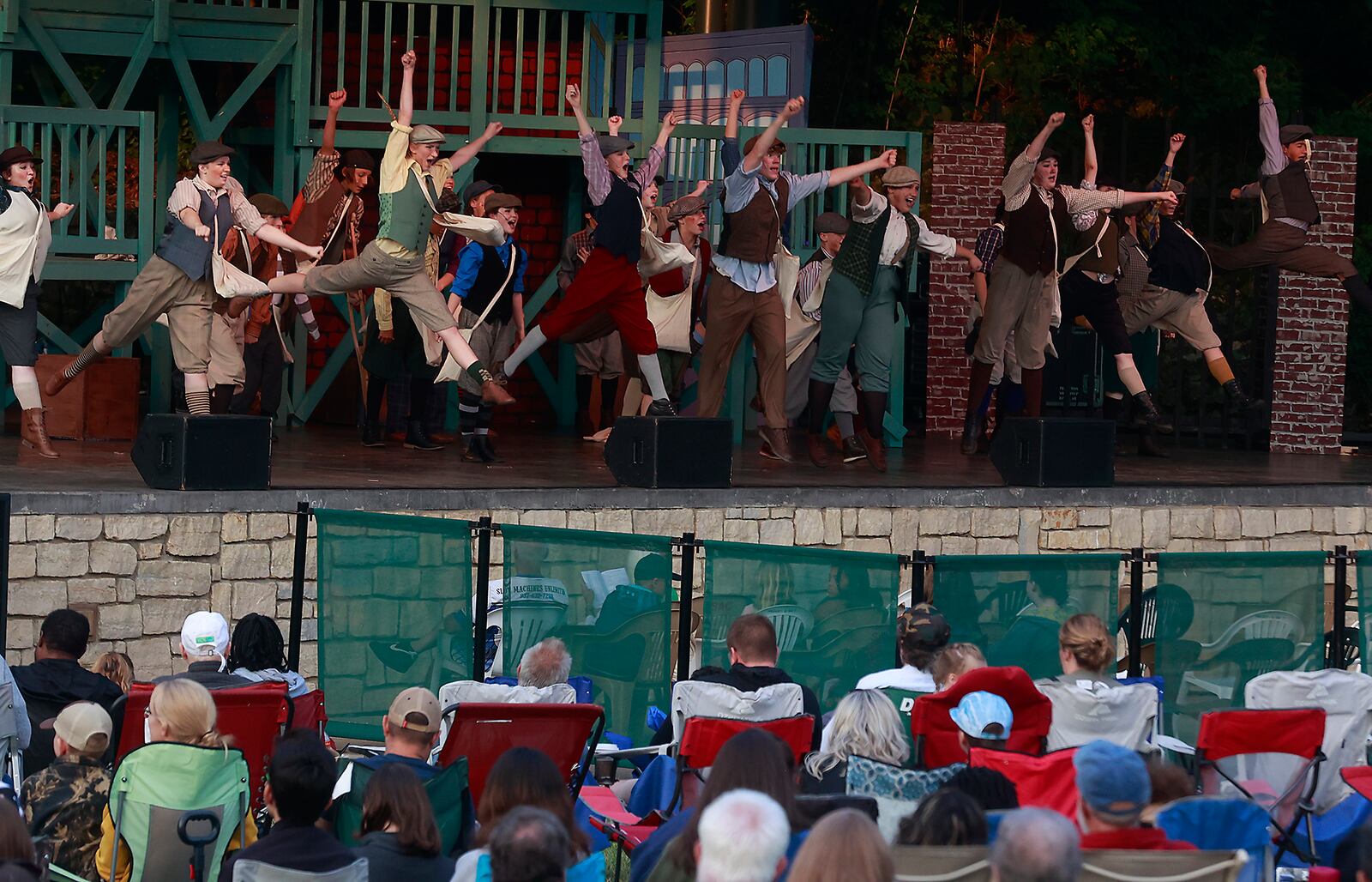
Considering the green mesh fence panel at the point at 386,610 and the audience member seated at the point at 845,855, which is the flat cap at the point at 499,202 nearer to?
the green mesh fence panel at the point at 386,610

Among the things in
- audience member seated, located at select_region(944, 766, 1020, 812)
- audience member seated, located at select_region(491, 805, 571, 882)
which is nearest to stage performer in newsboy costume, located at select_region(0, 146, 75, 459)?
audience member seated, located at select_region(944, 766, 1020, 812)

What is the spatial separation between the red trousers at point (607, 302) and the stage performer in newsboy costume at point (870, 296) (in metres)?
1.17

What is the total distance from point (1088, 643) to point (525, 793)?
230 centimetres

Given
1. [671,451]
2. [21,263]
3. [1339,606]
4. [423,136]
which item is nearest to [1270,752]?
[1339,606]

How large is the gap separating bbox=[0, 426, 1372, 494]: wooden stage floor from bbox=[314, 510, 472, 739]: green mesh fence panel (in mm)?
1305

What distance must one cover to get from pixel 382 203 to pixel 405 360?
60.2 inches

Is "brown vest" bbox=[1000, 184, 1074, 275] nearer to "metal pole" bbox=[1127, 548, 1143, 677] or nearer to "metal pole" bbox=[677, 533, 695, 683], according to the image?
"metal pole" bbox=[1127, 548, 1143, 677]

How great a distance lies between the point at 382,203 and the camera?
34.3ft

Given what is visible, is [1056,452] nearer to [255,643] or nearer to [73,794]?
[255,643]

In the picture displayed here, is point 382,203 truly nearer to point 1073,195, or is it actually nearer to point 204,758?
point 1073,195

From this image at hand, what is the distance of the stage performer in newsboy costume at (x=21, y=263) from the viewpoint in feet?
33.2

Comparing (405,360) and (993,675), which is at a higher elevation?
(405,360)

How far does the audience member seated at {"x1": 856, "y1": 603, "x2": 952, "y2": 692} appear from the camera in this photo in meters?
6.67

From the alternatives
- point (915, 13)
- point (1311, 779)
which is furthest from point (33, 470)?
point (915, 13)
